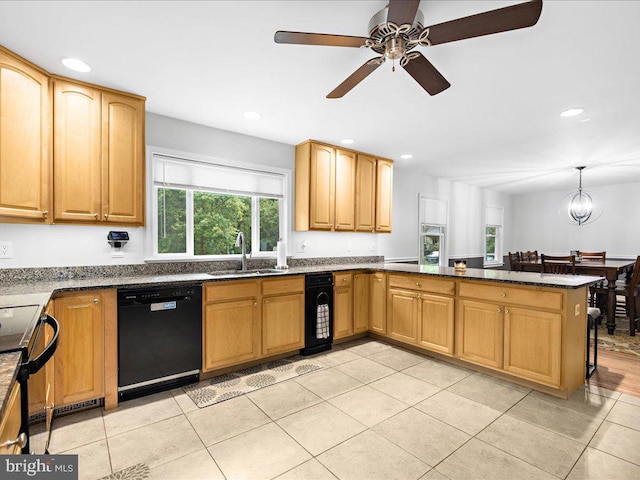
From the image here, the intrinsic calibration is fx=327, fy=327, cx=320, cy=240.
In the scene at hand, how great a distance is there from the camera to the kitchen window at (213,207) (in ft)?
10.6

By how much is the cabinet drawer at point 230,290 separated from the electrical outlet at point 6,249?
4.63 ft

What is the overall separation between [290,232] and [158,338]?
196cm

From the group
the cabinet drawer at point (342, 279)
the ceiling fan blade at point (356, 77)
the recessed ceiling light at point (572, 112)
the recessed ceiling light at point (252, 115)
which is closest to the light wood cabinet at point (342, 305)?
the cabinet drawer at point (342, 279)

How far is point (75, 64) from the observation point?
7.47 ft

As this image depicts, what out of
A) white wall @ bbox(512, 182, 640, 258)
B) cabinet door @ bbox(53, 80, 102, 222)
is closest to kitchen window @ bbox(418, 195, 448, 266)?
white wall @ bbox(512, 182, 640, 258)

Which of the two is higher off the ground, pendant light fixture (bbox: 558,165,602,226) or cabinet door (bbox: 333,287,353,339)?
pendant light fixture (bbox: 558,165,602,226)

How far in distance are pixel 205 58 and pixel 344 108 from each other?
1281 millimetres

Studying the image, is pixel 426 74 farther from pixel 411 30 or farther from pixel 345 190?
pixel 345 190

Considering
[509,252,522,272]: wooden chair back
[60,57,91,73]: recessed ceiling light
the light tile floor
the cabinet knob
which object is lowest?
the light tile floor

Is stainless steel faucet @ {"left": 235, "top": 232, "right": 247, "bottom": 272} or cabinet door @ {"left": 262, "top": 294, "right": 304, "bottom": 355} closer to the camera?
cabinet door @ {"left": 262, "top": 294, "right": 304, "bottom": 355}

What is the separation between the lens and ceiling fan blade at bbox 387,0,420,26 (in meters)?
1.40

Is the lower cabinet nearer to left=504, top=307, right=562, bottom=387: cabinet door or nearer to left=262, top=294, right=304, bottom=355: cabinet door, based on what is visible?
left=262, top=294, right=304, bottom=355: cabinet door

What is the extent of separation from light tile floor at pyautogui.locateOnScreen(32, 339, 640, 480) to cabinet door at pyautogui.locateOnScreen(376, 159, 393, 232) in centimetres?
239

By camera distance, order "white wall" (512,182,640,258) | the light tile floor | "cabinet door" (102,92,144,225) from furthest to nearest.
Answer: "white wall" (512,182,640,258) < "cabinet door" (102,92,144,225) < the light tile floor
